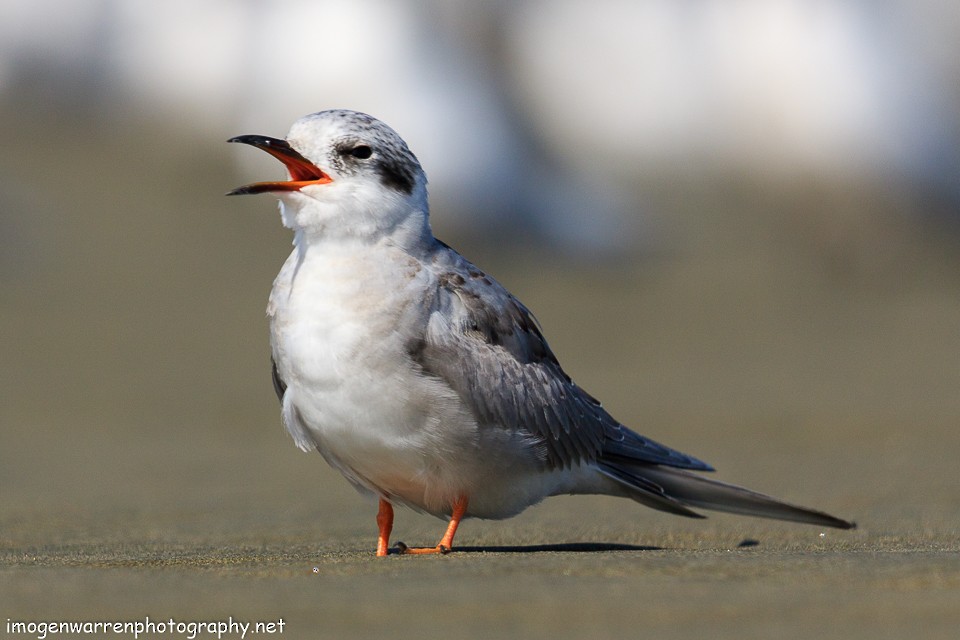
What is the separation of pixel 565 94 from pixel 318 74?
3.25 meters

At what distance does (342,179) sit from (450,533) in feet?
3.56

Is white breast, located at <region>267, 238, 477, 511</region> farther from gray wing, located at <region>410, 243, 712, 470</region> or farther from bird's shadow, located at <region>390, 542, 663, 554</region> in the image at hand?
bird's shadow, located at <region>390, 542, 663, 554</region>

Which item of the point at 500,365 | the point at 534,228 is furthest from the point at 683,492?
the point at 534,228

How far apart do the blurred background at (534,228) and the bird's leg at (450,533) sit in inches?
23.2

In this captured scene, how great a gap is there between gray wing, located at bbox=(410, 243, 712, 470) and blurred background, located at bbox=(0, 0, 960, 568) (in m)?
0.45

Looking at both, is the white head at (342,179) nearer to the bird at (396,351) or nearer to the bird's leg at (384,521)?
Answer: the bird at (396,351)

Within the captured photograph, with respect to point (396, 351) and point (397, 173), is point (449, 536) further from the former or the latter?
point (397, 173)

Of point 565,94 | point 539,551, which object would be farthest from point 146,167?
point 539,551

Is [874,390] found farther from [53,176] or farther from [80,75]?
[80,75]

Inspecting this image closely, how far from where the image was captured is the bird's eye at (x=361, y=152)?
4289mm

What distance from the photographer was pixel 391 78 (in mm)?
11391

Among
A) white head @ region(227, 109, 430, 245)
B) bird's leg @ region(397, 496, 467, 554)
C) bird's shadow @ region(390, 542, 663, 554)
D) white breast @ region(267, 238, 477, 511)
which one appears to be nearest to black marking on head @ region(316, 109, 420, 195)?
white head @ region(227, 109, 430, 245)

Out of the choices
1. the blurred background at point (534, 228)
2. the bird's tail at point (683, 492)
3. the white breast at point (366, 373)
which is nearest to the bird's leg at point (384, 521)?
the white breast at point (366, 373)

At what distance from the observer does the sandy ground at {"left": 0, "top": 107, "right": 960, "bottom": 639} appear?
3033 mm
